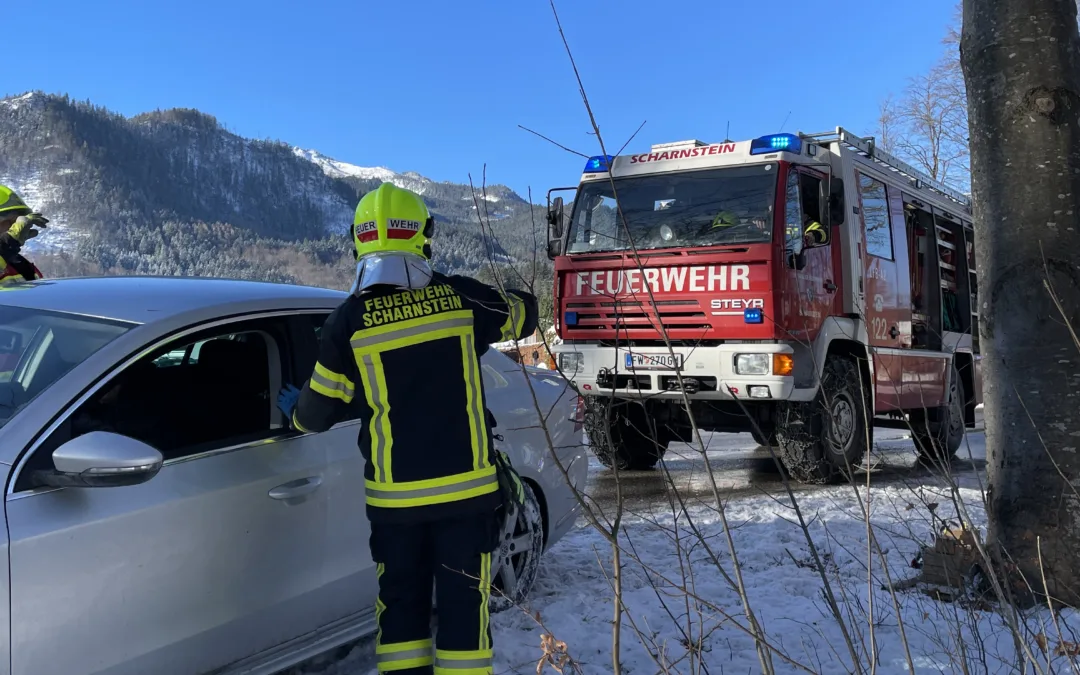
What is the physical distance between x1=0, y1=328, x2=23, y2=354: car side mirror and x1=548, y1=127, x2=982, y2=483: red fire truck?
4305mm

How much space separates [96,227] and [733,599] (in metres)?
170

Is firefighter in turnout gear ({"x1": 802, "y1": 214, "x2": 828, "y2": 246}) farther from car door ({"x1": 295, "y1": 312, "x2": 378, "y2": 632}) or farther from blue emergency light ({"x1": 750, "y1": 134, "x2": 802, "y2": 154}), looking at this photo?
car door ({"x1": 295, "y1": 312, "x2": 378, "y2": 632})

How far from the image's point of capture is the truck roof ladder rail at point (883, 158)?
8.33m

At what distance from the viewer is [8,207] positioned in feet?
16.0

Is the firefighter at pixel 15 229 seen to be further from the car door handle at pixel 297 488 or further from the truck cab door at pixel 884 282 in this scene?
the truck cab door at pixel 884 282

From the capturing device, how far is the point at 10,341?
2881 mm

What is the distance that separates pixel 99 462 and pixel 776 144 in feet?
21.1

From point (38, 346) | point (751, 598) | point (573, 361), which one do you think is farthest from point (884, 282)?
point (38, 346)

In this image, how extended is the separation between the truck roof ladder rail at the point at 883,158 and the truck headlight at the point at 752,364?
Result: 7.90ft

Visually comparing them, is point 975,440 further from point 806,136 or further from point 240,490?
point 240,490

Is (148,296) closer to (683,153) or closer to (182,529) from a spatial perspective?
(182,529)

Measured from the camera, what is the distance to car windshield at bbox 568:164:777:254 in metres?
7.35

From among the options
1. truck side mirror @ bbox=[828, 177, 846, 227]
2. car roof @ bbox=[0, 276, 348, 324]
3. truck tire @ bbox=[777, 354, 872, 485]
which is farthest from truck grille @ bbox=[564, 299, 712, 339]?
car roof @ bbox=[0, 276, 348, 324]

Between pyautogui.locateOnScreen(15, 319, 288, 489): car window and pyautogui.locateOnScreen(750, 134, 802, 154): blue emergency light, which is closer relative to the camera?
pyautogui.locateOnScreen(15, 319, 288, 489): car window
